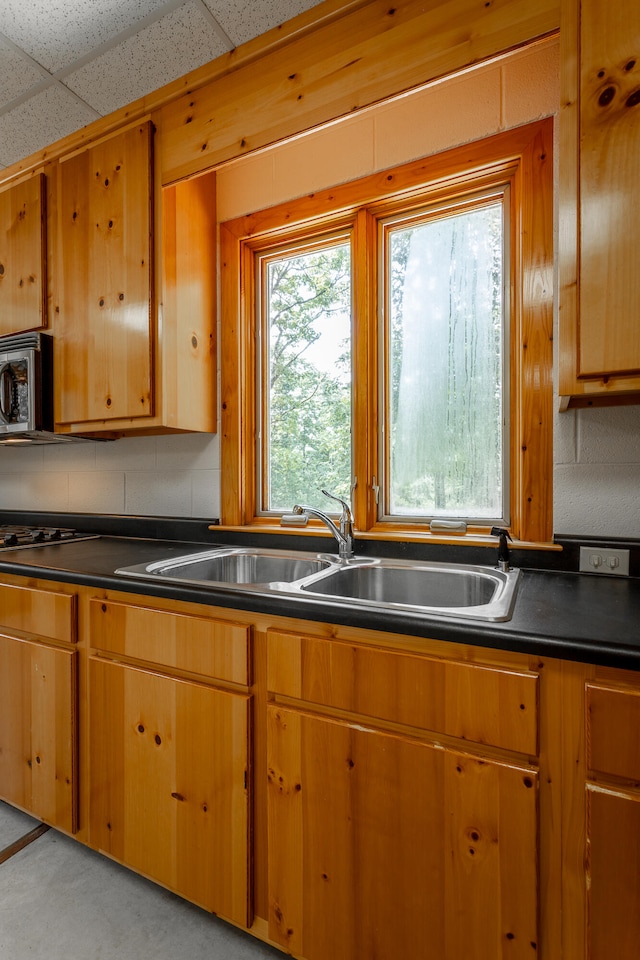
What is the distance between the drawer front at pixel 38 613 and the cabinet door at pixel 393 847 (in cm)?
76

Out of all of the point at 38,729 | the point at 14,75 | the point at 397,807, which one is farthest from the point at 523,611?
the point at 14,75

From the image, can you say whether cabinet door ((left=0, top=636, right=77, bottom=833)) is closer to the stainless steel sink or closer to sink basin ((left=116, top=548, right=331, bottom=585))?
sink basin ((left=116, top=548, right=331, bottom=585))

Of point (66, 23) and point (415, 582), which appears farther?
point (415, 582)

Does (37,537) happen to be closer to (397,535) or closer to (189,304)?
(189,304)

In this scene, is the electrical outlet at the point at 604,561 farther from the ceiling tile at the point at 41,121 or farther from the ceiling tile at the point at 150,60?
the ceiling tile at the point at 41,121

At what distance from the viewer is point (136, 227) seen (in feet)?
5.74

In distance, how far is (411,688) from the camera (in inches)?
37.9

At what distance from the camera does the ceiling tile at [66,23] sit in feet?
4.40

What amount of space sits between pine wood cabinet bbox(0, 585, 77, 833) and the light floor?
0.13 m

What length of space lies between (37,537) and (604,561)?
84.8 inches

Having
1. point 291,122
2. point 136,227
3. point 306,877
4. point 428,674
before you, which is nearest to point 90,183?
point 136,227

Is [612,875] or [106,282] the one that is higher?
[106,282]

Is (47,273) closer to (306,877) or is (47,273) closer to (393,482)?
(393,482)

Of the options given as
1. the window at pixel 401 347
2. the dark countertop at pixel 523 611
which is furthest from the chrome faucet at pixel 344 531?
the dark countertop at pixel 523 611
